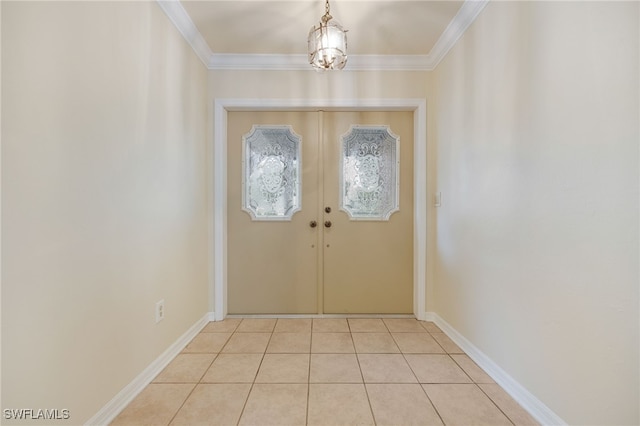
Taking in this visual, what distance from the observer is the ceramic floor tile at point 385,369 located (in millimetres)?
1644

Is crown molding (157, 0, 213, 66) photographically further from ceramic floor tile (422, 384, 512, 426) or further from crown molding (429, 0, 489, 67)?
ceramic floor tile (422, 384, 512, 426)

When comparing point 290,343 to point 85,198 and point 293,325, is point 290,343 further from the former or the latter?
point 85,198

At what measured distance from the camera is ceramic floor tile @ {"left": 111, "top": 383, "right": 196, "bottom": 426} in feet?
4.37

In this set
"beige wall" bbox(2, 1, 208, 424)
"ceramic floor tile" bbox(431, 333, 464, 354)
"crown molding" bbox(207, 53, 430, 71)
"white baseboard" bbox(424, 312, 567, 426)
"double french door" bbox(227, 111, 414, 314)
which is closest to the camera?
"beige wall" bbox(2, 1, 208, 424)

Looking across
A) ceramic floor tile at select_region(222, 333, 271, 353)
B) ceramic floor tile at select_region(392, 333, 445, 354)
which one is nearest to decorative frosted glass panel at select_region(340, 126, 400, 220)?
ceramic floor tile at select_region(392, 333, 445, 354)

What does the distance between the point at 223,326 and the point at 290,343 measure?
68 cm

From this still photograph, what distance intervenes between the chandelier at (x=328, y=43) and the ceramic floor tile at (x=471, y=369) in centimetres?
209

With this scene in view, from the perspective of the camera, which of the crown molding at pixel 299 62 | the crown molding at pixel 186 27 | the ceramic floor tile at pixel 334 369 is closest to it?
the ceramic floor tile at pixel 334 369

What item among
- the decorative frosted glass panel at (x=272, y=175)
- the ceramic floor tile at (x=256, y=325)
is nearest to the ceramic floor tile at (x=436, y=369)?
the ceramic floor tile at (x=256, y=325)

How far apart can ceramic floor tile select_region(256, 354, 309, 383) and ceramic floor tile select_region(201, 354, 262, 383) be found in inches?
2.1

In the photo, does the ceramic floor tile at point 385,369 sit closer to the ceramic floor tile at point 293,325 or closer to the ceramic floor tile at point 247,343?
the ceramic floor tile at point 293,325

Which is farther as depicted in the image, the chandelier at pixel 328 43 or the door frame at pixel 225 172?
the door frame at pixel 225 172

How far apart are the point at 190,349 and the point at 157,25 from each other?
2.16 metres

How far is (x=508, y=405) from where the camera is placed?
1425mm
